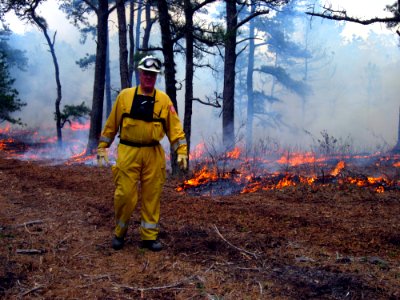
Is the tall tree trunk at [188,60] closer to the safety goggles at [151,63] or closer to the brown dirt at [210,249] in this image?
the brown dirt at [210,249]

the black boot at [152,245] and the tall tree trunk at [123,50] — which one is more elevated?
the tall tree trunk at [123,50]

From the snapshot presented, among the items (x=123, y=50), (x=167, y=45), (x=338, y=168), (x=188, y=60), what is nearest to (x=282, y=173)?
(x=338, y=168)

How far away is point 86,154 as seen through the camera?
49.6 feet

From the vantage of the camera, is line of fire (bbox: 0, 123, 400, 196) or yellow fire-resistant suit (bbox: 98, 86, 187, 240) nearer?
yellow fire-resistant suit (bbox: 98, 86, 187, 240)

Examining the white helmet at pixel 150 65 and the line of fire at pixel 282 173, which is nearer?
the white helmet at pixel 150 65

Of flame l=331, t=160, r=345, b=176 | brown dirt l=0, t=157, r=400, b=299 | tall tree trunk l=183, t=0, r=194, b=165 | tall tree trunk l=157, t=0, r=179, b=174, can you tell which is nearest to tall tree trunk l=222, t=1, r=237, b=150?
tall tree trunk l=183, t=0, r=194, b=165

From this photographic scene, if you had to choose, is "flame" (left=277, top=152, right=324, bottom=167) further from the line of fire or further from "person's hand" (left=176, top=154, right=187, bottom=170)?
"person's hand" (left=176, top=154, right=187, bottom=170)

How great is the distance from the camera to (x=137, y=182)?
15.1 feet

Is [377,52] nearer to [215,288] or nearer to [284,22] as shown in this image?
[284,22]

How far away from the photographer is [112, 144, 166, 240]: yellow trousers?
4488mm

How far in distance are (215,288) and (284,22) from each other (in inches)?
1406

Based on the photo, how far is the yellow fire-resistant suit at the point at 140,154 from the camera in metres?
4.49

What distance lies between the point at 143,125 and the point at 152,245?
4.77 feet

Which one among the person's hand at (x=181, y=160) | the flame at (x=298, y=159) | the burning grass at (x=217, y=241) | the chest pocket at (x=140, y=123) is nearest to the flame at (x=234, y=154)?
the flame at (x=298, y=159)
